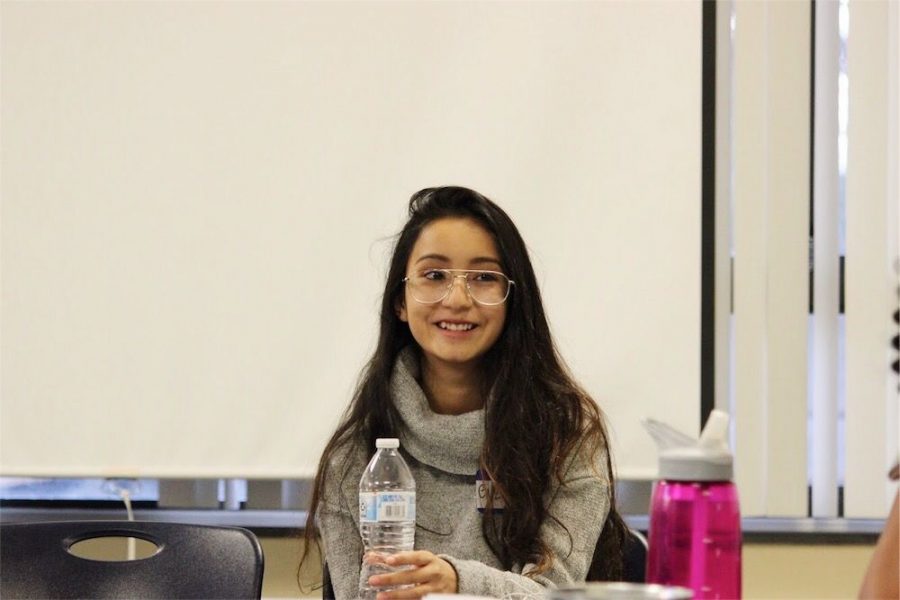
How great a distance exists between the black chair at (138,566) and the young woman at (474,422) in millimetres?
151

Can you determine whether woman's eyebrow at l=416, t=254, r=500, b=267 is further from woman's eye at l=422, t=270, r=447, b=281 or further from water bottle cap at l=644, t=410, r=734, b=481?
water bottle cap at l=644, t=410, r=734, b=481

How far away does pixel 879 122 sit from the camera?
8.77 feet

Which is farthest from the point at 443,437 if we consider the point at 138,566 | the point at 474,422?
the point at 138,566

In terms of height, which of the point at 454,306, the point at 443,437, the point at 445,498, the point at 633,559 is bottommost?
the point at 633,559

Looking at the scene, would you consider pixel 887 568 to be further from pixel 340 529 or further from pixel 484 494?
pixel 340 529

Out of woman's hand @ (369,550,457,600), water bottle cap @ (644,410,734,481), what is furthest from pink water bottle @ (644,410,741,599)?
woman's hand @ (369,550,457,600)

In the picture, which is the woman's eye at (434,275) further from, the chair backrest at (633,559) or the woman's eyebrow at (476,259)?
the chair backrest at (633,559)

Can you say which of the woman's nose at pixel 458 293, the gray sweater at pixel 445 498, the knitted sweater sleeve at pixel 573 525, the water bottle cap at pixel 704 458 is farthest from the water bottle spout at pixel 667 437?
the woman's nose at pixel 458 293

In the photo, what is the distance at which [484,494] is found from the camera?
179cm

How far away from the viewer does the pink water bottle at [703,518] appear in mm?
1022

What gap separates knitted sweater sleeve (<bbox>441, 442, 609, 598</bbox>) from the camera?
1.66 m

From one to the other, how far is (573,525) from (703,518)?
0.73 meters

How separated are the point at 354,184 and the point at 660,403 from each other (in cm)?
93

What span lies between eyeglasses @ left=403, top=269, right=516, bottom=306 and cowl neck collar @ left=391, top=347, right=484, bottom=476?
0.60 ft
